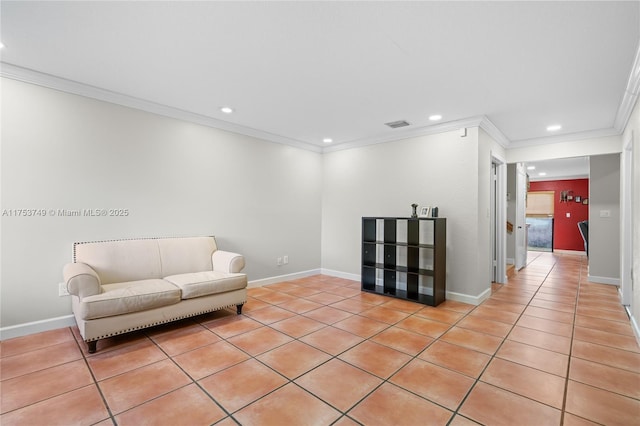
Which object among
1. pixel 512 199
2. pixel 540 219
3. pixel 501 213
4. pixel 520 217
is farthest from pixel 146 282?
pixel 540 219

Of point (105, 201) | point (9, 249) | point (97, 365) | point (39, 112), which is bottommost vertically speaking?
point (97, 365)

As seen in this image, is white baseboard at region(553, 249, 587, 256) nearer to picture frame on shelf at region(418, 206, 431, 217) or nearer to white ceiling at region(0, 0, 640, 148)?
white ceiling at region(0, 0, 640, 148)

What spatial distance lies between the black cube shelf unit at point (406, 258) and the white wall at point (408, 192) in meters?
0.23

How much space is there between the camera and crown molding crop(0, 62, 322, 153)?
272 centimetres

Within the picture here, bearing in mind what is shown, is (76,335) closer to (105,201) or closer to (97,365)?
(97,365)

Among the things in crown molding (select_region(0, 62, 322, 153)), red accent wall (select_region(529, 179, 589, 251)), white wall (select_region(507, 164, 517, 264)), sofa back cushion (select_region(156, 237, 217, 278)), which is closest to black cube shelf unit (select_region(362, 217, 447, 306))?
sofa back cushion (select_region(156, 237, 217, 278))

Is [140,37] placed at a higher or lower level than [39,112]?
higher

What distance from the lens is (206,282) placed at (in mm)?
3129

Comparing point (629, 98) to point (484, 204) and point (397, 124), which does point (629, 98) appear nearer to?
point (484, 204)

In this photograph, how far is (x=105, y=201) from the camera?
126 inches

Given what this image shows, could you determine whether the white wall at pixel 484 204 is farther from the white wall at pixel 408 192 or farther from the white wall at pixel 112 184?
the white wall at pixel 112 184

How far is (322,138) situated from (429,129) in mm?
1734

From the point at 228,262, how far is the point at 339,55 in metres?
2.53

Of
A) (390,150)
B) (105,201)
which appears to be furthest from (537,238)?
(105,201)
